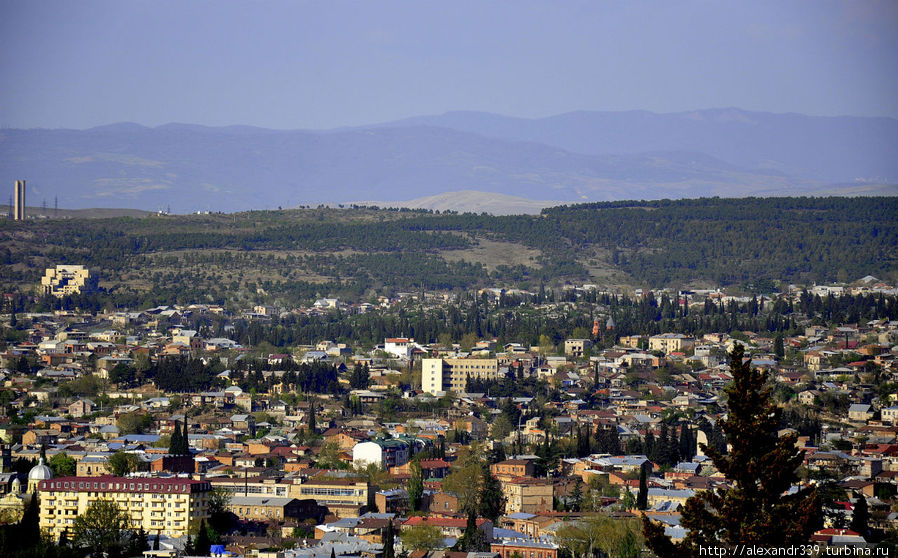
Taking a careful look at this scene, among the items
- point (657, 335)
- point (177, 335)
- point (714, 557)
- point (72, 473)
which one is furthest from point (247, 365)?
point (714, 557)

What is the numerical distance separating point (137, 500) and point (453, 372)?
4343 centimetres

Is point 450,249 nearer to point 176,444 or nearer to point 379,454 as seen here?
point 379,454

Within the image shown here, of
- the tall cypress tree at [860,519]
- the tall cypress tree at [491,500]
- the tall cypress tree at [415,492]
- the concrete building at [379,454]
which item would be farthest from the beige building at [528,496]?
the tall cypress tree at [860,519]

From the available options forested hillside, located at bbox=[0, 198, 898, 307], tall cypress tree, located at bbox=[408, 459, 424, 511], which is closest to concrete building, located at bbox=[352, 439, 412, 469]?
tall cypress tree, located at bbox=[408, 459, 424, 511]

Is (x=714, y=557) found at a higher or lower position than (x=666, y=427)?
higher

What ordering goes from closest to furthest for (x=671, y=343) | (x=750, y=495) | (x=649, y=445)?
1. (x=750, y=495)
2. (x=649, y=445)
3. (x=671, y=343)

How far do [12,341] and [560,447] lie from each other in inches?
2018

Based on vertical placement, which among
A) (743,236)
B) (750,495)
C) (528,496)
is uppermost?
(743,236)

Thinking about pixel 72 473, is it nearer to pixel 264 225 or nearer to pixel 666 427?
pixel 666 427

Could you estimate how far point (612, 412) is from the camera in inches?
→ 3381

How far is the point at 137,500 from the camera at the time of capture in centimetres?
5525

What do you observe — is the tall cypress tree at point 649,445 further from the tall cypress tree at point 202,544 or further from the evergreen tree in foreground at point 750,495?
the evergreen tree in foreground at point 750,495

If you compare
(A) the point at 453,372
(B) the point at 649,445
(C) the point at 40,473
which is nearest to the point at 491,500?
(C) the point at 40,473

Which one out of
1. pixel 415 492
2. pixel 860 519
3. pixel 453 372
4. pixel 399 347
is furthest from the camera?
pixel 399 347
